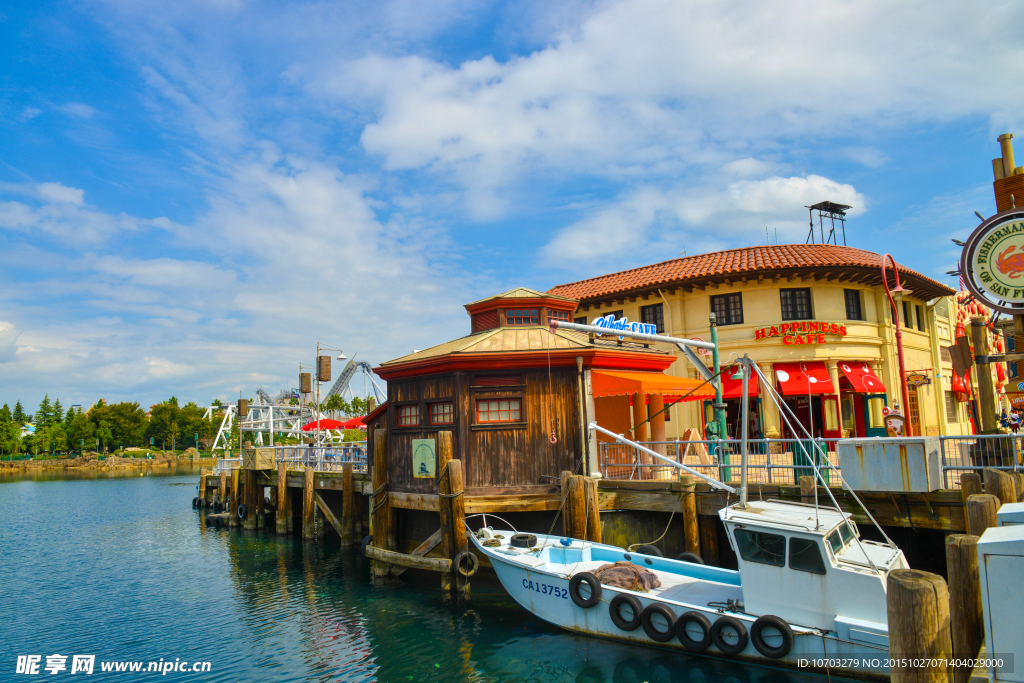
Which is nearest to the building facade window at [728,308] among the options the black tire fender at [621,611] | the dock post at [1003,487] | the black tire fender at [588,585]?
the dock post at [1003,487]

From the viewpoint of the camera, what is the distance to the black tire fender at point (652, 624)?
1105 cm

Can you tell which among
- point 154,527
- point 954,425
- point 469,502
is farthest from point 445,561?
point 954,425

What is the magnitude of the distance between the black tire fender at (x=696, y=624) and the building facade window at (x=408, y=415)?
9160 millimetres

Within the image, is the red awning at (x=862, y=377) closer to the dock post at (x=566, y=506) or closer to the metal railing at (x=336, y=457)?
the dock post at (x=566, y=506)

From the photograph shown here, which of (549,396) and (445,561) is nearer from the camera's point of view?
(445,561)

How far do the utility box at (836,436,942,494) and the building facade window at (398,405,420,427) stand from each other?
10807 mm

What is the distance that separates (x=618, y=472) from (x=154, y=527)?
2893 centimetres

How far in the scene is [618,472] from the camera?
16.8 metres

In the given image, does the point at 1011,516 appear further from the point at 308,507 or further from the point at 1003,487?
the point at 308,507

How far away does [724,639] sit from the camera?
10.6 m

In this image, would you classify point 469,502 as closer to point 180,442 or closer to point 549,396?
point 549,396

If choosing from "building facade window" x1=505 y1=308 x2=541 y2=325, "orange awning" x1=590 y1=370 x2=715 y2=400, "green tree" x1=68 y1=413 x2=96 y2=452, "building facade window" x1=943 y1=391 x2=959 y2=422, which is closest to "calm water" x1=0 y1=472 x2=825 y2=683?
"orange awning" x1=590 y1=370 x2=715 y2=400

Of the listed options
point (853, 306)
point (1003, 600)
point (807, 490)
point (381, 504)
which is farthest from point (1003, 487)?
point (853, 306)

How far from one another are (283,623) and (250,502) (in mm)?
16719
